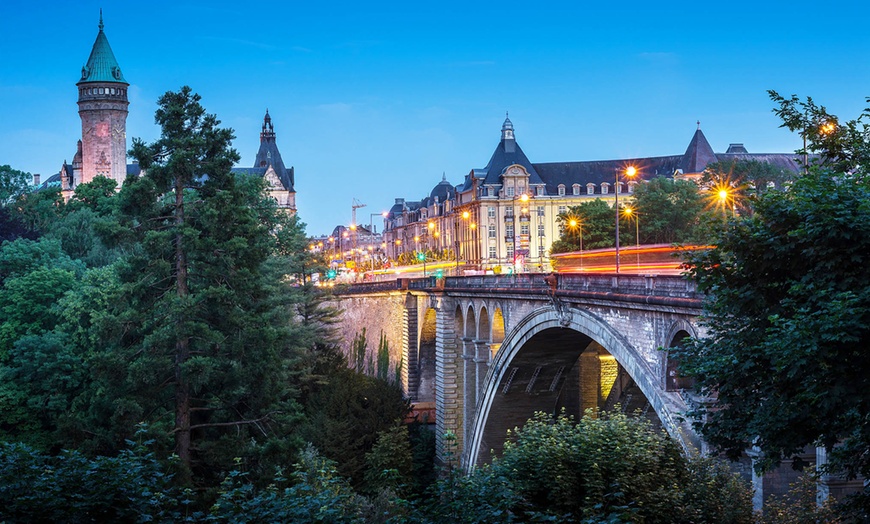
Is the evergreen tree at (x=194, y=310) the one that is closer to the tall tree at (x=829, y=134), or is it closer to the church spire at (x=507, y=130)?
the tall tree at (x=829, y=134)

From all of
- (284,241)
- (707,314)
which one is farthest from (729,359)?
(284,241)

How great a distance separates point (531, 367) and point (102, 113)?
81164mm

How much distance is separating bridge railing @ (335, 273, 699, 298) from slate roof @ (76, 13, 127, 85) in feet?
211

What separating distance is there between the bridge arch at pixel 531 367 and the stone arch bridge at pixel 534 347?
2.0 inches

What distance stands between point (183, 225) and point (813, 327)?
82.6 feet

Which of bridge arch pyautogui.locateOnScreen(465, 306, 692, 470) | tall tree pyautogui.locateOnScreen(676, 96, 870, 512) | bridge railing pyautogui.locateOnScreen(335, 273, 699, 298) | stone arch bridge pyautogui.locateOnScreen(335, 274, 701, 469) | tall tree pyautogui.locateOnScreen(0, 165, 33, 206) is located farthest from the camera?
tall tree pyautogui.locateOnScreen(0, 165, 33, 206)

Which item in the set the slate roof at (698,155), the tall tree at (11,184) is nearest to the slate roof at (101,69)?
the tall tree at (11,184)

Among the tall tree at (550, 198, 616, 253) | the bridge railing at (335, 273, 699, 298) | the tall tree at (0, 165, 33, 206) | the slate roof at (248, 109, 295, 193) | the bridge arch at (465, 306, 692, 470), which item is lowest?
the bridge arch at (465, 306, 692, 470)

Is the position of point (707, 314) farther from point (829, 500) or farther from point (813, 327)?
point (813, 327)

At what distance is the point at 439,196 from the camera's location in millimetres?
152250

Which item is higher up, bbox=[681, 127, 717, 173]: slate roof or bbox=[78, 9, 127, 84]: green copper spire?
bbox=[78, 9, 127, 84]: green copper spire

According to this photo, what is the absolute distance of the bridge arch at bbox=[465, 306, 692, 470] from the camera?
105 feet

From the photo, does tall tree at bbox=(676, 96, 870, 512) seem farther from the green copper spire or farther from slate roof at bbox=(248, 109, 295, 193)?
slate roof at bbox=(248, 109, 295, 193)

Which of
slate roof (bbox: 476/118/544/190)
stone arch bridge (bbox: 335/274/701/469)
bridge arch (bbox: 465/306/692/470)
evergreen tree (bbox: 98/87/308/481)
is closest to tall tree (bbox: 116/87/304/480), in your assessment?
evergreen tree (bbox: 98/87/308/481)
